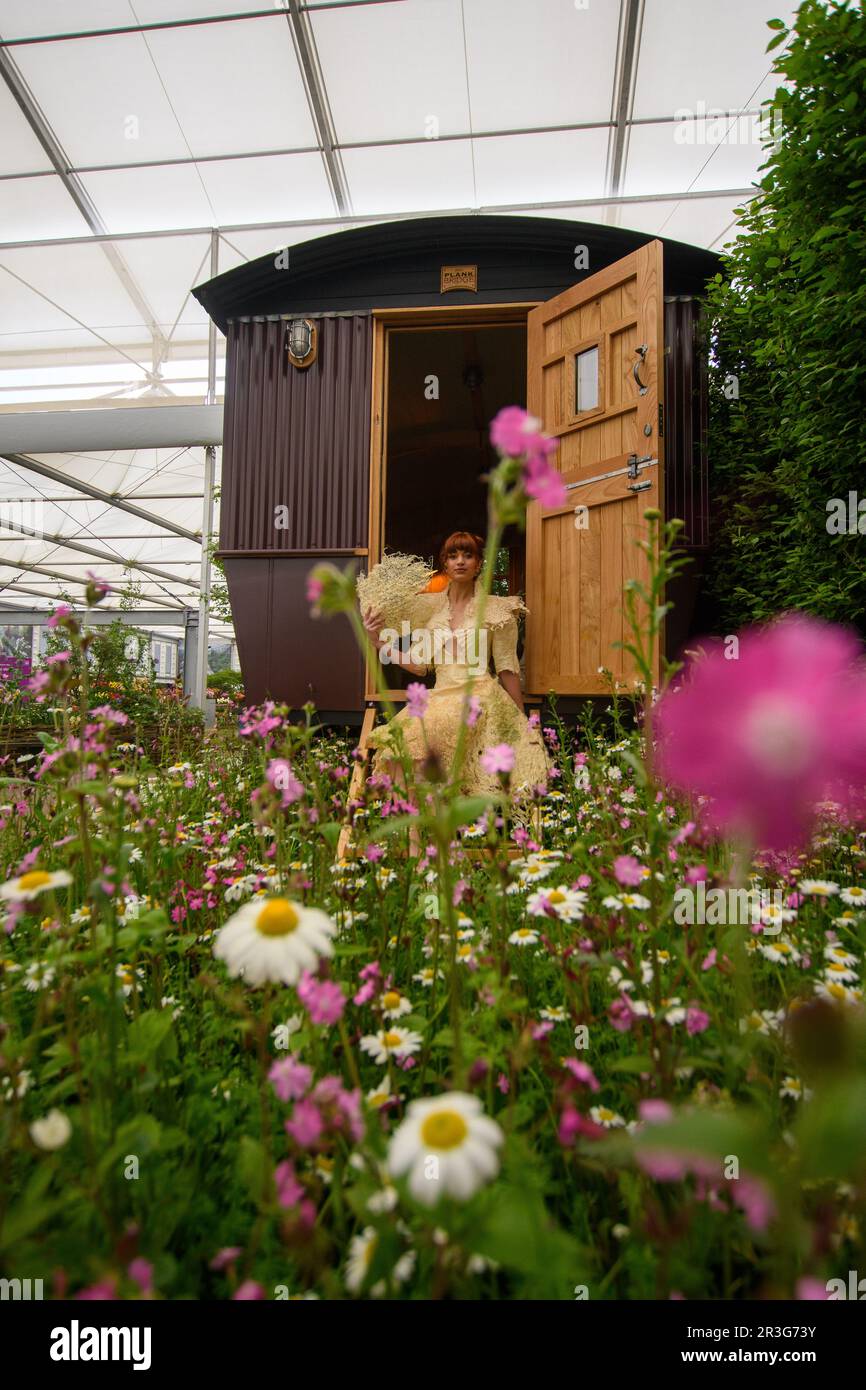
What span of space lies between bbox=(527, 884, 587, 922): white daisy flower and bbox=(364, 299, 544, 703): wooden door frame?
135 inches

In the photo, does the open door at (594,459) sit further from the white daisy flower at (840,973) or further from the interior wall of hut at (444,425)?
the white daisy flower at (840,973)

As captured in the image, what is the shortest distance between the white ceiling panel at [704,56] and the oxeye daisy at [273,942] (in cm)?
803

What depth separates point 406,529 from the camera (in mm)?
10039

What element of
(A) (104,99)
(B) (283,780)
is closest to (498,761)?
(B) (283,780)

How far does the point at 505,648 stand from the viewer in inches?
138

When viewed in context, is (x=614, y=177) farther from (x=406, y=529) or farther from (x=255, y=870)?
(x=255, y=870)

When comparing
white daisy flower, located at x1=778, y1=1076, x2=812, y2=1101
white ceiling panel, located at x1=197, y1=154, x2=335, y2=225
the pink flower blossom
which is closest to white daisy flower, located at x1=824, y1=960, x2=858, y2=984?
white daisy flower, located at x1=778, y1=1076, x2=812, y2=1101

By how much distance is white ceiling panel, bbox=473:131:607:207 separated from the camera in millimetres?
6777

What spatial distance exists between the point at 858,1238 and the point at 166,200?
33.0ft

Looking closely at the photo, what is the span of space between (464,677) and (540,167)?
22.1ft

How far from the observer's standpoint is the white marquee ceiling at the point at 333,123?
5.88 metres

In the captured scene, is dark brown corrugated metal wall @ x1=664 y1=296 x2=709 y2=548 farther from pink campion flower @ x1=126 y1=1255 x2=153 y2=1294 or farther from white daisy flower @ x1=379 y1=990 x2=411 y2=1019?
pink campion flower @ x1=126 y1=1255 x2=153 y2=1294

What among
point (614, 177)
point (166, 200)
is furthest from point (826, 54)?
point (166, 200)

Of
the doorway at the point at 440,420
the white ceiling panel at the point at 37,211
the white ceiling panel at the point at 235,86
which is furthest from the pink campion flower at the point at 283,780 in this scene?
the white ceiling panel at the point at 37,211
